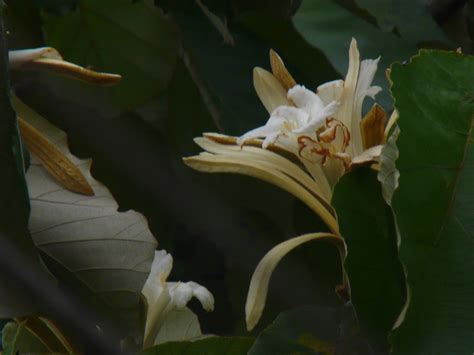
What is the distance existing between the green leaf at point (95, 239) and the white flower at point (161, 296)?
4cm

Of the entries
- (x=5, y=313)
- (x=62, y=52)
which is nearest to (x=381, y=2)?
(x=62, y=52)

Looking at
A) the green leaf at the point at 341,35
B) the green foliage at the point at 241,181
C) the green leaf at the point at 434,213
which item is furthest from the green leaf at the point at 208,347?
the green leaf at the point at 341,35

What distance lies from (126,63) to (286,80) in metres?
0.30

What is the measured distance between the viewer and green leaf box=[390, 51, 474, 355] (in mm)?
417

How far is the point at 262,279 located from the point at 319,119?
0.09 metres

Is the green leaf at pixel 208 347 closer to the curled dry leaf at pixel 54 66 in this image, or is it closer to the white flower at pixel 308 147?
the white flower at pixel 308 147

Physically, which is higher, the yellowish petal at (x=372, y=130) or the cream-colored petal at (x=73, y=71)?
the cream-colored petal at (x=73, y=71)

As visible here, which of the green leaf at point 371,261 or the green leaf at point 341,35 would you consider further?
the green leaf at point 341,35

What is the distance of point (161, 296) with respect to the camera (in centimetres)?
56

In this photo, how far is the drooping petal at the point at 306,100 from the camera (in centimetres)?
51

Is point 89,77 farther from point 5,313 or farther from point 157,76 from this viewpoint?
point 157,76

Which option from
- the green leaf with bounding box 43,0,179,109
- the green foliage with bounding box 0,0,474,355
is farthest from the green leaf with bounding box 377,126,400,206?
the green leaf with bounding box 43,0,179,109

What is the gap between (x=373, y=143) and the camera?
495 mm

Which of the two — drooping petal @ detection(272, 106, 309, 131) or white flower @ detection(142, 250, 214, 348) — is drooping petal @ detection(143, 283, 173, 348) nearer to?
white flower @ detection(142, 250, 214, 348)
